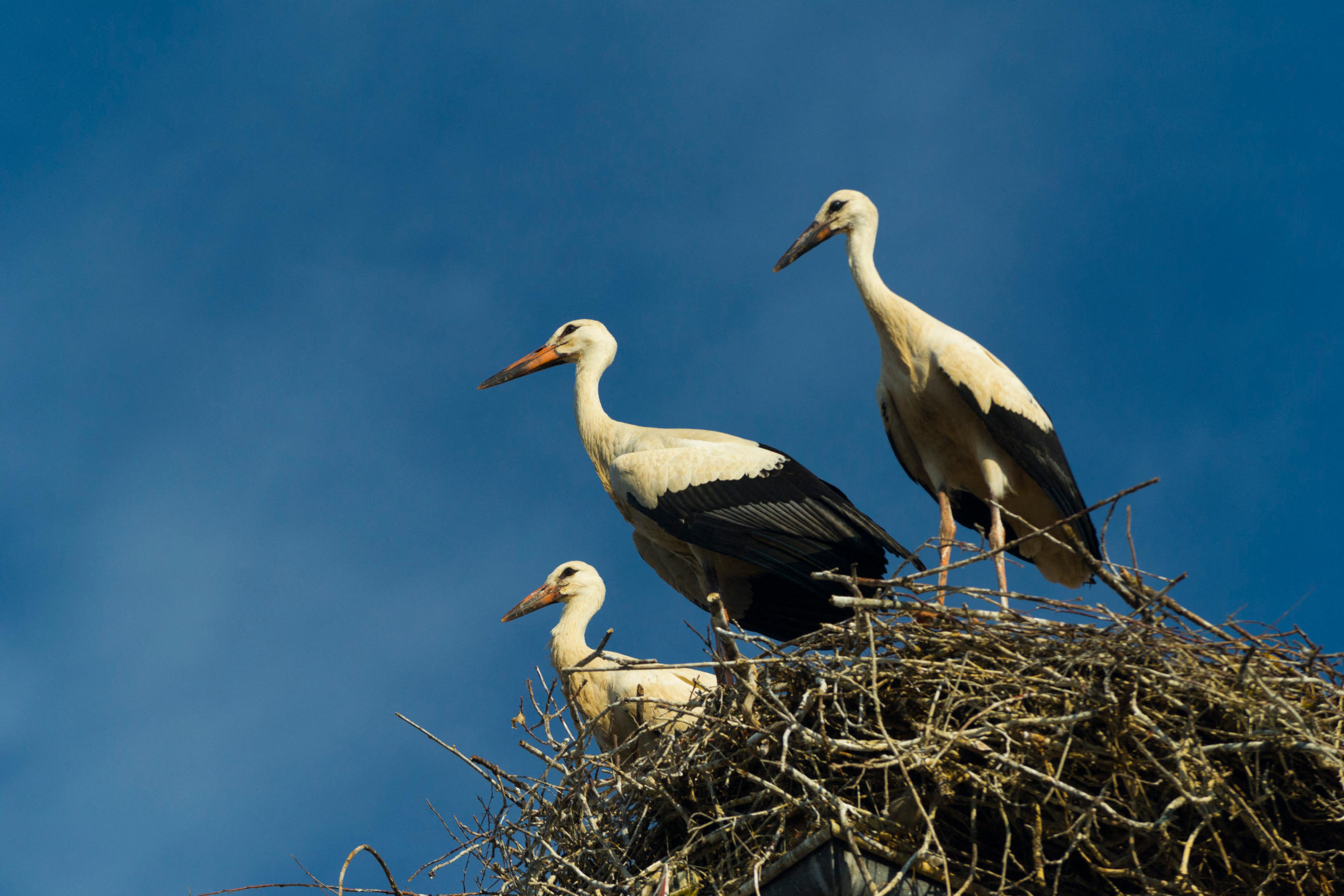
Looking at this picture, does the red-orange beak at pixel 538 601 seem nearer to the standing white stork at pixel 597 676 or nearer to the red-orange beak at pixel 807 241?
the standing white stork at pixel 597 676

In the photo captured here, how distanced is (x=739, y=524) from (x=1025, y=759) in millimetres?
2226

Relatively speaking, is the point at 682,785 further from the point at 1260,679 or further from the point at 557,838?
the point at 1260,679

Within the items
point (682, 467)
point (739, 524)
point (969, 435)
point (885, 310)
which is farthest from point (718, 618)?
point (885, 310)

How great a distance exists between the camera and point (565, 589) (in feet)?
22.1

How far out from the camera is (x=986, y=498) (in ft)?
17.7

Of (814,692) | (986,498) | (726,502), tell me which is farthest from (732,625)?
(814,692)

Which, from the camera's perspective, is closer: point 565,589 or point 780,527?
point 780,527

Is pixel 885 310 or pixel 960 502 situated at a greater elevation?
pixel 885 310

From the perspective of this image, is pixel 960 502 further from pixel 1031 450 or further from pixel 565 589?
pixel 565 589

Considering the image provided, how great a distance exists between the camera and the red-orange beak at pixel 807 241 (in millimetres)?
6344

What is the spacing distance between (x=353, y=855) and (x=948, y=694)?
6.35 ft

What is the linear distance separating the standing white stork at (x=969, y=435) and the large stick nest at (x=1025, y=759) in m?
1.50

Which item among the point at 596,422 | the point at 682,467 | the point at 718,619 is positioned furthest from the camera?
the point at 596,422

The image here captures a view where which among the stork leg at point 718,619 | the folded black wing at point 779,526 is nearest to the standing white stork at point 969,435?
the folded black wing at point 779,526
